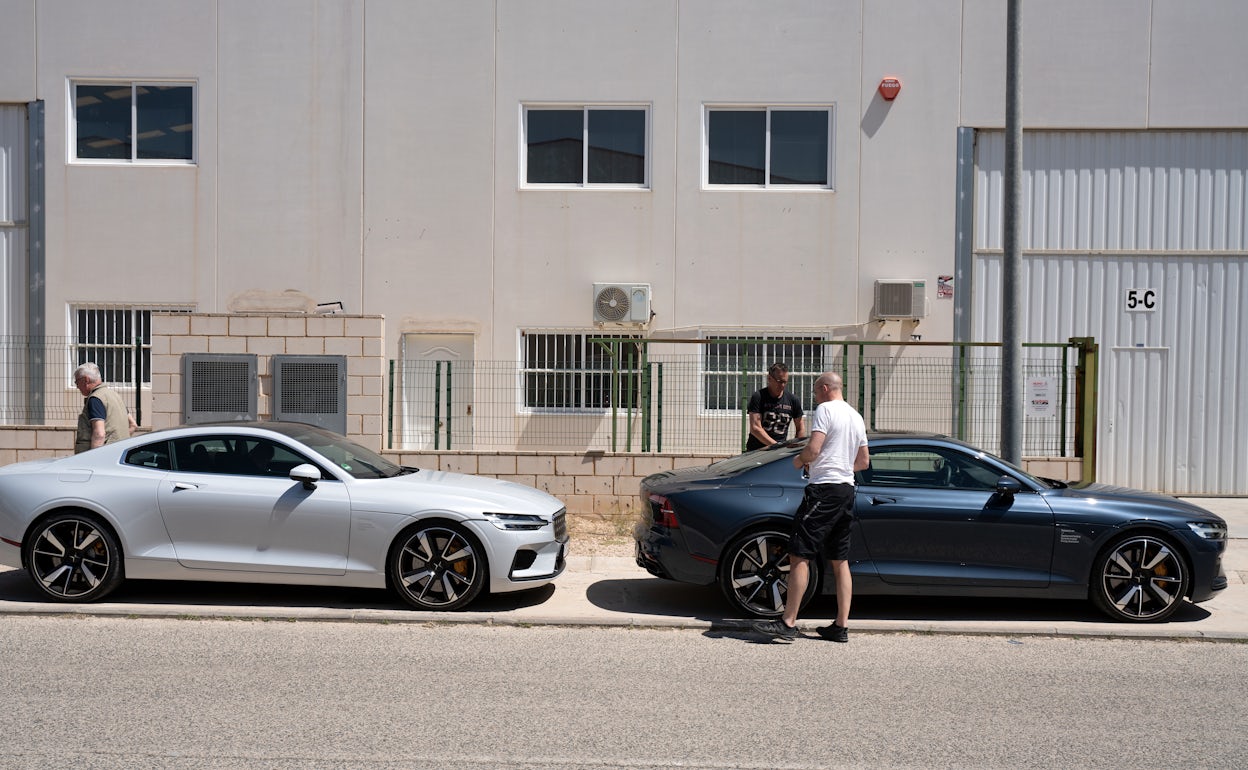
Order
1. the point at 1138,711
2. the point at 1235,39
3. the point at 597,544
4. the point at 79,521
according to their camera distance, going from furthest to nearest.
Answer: the point at 1235,39 < the point at 597,544 < the point at 79,521 < the point at 1138,711

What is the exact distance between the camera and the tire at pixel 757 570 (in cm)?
741

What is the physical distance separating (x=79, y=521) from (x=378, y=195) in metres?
7.53

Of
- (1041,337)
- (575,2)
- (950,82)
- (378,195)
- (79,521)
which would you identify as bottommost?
(79,521)

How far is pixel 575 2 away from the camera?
550 inches

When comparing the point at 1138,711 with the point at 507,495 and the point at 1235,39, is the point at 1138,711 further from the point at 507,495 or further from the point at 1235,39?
the point at 1235,39

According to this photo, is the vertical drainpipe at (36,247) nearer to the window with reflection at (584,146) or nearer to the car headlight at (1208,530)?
the window with reflection at (584,146)

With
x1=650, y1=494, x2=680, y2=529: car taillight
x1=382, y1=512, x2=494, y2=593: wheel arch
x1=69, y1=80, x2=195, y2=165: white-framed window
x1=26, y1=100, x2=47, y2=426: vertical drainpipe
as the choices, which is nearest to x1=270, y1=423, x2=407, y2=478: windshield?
x1=382, y1=512, x2=494, y2=593: wheel arch

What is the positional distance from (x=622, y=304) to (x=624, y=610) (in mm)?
6559

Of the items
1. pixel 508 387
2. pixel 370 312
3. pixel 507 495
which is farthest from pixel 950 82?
pixel 507 495

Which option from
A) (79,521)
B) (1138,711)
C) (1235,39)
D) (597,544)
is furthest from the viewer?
(1235,39)

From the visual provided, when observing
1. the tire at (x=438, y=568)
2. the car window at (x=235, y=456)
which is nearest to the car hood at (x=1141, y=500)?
the tire at (x=438, y=568)

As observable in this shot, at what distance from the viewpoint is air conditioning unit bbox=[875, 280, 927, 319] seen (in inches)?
535

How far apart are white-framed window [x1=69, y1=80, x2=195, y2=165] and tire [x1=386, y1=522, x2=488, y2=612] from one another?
9.20 metres

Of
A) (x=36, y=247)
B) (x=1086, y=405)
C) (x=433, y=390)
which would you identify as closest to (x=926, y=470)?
(x=1086, y=405)
